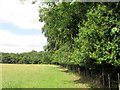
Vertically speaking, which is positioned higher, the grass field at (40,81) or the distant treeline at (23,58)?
the distant treeline at (23,58)

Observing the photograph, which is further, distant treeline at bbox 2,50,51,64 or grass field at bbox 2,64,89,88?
distant treeline at bbox 2,50,51,64

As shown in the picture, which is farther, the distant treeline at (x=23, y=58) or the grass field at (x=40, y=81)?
the distant treeline at (x=23, y=58)

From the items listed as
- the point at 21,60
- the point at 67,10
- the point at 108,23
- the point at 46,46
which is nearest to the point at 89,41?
the point at 108,23

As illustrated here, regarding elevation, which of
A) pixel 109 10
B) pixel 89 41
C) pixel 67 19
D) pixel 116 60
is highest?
pixel 67 19

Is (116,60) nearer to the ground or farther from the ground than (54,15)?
nearer to the ground

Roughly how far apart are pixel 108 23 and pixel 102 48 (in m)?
1.67

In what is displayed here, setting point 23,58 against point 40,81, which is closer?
point 40,81

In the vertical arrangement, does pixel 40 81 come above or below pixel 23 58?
below

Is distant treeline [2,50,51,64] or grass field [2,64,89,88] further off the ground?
distant treeline [2,50,51,64]

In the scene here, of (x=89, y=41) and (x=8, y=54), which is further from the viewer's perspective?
(x=8, y=54)

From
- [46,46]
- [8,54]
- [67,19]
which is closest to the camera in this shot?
[67,19]

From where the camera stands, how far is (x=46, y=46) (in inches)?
2906

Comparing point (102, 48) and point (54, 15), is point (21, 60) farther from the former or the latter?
point (102, 48)

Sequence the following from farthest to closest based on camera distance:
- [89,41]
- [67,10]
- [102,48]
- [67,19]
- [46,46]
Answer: [46,46] < [67,19] < [67,10] < [89,41] < [102,48]
